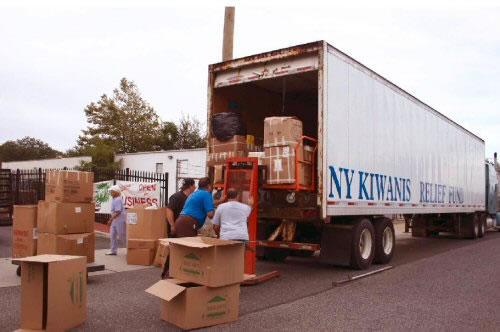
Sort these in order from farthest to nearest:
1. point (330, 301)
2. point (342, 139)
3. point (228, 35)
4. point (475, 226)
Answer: point (475, 226), point (228, 35), point (342, 139), point (330, 301)

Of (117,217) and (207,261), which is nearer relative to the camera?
(207,261)

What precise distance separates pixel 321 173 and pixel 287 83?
283 cm

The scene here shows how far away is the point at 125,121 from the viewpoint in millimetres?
39531

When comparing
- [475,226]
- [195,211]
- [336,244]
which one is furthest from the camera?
[475,226]

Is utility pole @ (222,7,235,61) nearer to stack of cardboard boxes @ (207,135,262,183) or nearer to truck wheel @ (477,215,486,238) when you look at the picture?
stack of cardboard boxes @ (207,135,262,183)

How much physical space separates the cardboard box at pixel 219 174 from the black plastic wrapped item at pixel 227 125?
54cm

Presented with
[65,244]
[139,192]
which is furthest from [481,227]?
[65,244]

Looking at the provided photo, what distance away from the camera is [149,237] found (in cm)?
920

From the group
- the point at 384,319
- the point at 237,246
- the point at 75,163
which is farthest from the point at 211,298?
the point at 75,163

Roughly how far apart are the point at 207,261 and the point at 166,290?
517 mm

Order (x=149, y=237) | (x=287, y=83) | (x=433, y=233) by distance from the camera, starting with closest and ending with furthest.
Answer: (x=149, y=237) → (x=287, y=83) → (x=433, y=233)

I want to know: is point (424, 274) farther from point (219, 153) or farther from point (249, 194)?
point (219, 153)

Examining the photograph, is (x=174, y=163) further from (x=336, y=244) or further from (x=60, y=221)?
(x=60, y=221)

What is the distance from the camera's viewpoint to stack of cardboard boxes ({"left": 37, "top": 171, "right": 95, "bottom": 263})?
768 cm
